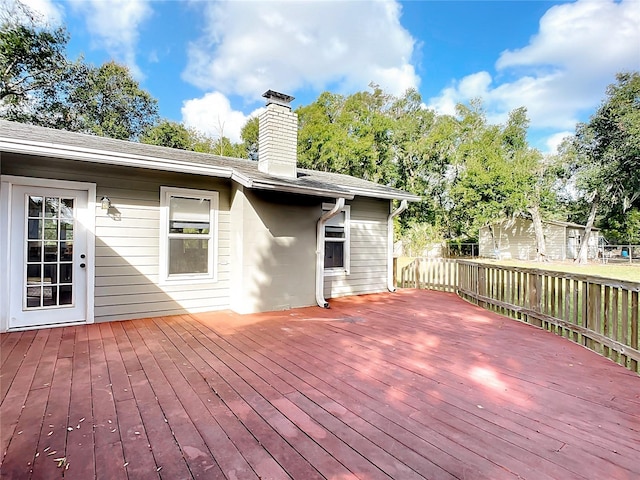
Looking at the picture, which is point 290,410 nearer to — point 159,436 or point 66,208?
point 159,436

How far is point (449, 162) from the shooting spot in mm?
18531

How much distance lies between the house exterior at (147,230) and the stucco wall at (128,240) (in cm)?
1

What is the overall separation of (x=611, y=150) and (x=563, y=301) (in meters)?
21.7

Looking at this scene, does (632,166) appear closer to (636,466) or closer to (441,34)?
(441,34)

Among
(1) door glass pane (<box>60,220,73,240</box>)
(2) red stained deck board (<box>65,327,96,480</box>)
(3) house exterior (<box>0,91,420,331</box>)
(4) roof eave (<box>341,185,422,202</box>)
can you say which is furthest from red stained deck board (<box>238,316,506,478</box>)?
(4) roof eave (<box>341,185,422,202</box>)

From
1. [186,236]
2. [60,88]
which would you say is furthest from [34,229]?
[60,88]

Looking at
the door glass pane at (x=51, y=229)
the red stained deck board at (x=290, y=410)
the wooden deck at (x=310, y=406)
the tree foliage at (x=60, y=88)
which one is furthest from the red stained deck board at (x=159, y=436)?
the tree foliage at (x=60, y=88)

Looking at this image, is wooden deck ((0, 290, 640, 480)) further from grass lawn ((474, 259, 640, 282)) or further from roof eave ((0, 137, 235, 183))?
grass lawn ((474, 259, 640, 282))

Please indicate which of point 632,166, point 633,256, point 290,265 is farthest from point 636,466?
point 633,256

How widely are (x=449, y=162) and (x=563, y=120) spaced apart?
10931 mm

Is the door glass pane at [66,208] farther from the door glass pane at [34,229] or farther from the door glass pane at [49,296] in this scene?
the door glass pane at [49,296]

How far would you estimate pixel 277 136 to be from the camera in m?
6.28

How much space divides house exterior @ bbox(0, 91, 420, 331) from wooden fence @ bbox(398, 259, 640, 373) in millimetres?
3372

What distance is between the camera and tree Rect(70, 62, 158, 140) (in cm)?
1866
